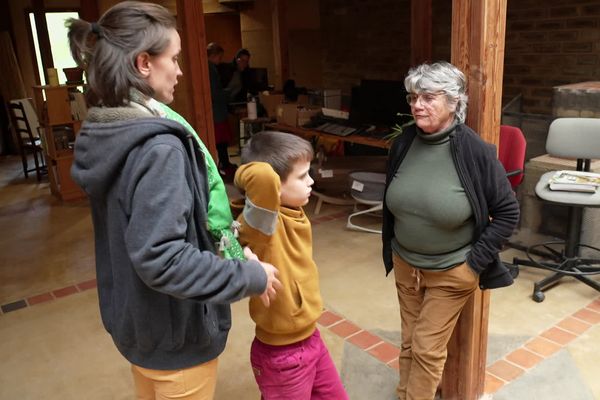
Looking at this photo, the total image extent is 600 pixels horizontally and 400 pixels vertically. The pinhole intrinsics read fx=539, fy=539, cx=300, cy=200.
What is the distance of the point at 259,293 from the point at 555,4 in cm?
572

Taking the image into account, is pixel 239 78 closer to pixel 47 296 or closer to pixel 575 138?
pixel 47 296

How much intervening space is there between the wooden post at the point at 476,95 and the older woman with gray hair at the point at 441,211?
6cm

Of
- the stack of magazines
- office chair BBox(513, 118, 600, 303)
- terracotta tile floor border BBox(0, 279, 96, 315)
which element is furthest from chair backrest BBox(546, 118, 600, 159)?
terracotta tile floor border BBox(0, 279, 96, 315)

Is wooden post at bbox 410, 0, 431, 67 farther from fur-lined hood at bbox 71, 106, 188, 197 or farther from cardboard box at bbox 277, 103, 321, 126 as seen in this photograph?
fur-lined hood at bbox 71, 106, 188, 197

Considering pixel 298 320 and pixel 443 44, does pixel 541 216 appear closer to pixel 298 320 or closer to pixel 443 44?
pixel 298 320

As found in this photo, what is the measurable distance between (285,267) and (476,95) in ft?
3.16

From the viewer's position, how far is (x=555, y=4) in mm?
5637

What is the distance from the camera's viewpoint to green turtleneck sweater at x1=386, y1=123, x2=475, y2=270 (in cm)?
191

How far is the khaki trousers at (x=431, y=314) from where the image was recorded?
199cm

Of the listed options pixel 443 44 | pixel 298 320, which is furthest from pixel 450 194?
pixel 443 44

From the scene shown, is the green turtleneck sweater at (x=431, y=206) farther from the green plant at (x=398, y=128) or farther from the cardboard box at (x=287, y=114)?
the cardboard box at (x=287, y=114)

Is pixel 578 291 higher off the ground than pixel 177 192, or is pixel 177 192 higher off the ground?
pixel 177 192

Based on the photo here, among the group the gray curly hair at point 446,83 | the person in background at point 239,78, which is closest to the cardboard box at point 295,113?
the person in background at point 239,78

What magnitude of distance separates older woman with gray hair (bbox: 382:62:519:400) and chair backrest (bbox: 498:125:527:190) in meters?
1.53
